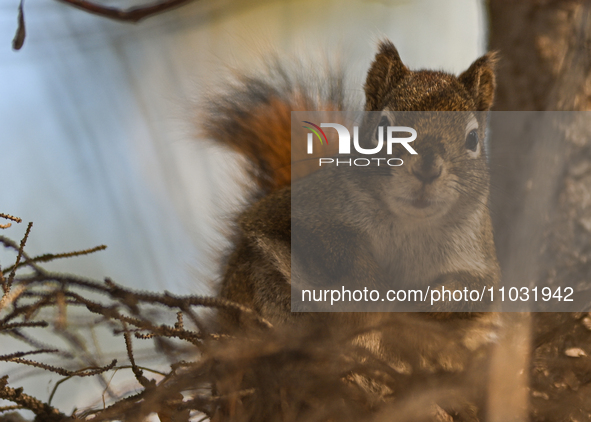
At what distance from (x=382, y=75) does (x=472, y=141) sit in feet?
0.98

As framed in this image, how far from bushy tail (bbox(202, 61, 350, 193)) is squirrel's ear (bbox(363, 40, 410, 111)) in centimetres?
30

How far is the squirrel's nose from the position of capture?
89 cm

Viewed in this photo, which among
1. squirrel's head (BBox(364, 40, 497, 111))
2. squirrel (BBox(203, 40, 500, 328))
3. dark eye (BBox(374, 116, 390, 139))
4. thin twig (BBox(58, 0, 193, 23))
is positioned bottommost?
squirrel (BBox(203, 40, 500, 328))

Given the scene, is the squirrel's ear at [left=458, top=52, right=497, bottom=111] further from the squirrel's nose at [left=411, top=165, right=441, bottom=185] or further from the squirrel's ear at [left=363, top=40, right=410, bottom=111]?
the squirrel's nose at [left=411, top=165, right=441, bottom=185]

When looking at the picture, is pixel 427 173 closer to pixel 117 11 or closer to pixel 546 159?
pixel 546 159

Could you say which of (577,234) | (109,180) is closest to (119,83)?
(109,180)

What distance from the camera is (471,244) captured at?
110 cm

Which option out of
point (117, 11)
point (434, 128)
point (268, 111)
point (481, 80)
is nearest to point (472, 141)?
point (434, 128)

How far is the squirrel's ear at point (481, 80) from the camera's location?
113 cm

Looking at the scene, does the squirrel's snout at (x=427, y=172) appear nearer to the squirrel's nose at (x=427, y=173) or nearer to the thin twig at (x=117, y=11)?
the squirrel's nose at (x=427, y=173)

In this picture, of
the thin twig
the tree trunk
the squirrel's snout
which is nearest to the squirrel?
the squirrel's snout

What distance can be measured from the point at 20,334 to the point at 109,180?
0.63 meters

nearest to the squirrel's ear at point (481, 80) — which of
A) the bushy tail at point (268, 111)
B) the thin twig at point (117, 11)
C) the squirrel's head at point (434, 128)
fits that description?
the squirrel's head at point (434, 128)

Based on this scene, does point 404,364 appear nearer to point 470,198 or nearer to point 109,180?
point 470,198
